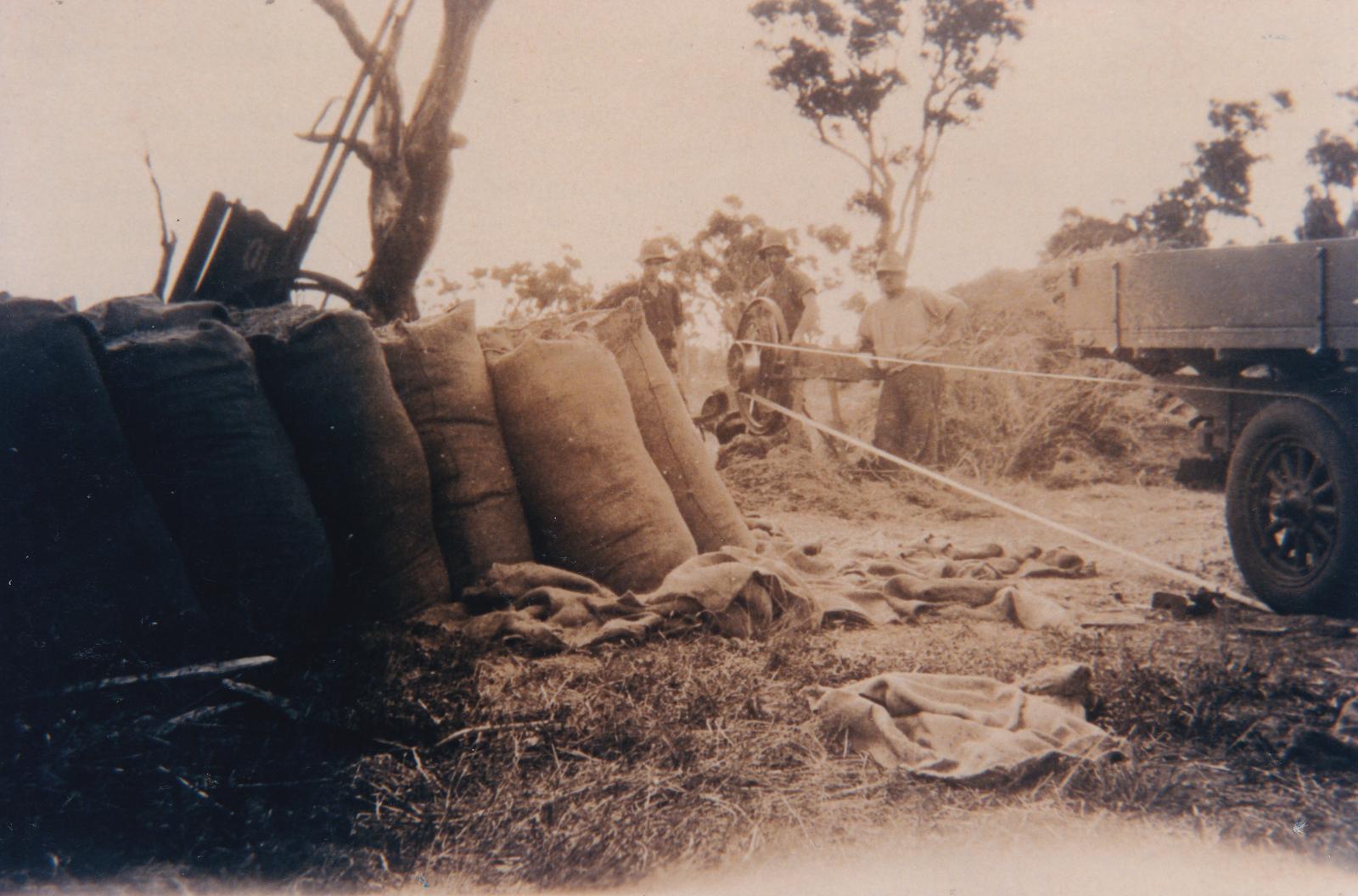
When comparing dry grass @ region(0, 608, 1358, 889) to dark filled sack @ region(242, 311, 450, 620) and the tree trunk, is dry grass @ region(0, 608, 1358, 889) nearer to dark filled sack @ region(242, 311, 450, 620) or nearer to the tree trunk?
dark filled sack @ region(242, 311, 450, 620)

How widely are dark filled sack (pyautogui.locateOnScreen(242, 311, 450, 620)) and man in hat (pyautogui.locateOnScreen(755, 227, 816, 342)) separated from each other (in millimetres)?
5598

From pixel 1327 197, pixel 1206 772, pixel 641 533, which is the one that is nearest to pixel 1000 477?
pixel 1327 197

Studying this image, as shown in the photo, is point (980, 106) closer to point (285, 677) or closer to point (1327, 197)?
point (1327, 197)

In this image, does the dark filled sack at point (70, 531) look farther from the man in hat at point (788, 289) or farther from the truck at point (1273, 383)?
the man in hat at point (788, 289)

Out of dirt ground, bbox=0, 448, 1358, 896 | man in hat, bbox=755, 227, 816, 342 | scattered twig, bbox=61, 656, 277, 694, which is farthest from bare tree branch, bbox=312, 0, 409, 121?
dirt ground, bbox=0, 448, 1358, 896

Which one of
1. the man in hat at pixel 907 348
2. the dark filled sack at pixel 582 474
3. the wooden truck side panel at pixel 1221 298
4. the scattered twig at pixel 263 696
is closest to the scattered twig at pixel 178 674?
the scattered twig at pixel 263 696

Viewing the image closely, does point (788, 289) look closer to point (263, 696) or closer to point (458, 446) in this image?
point (458, 446)

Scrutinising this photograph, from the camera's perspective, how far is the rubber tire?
3.07 metres

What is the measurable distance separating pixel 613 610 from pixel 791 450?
4.43 m

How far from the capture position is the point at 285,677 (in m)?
2.46

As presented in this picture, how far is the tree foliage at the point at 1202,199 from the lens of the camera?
7.39m

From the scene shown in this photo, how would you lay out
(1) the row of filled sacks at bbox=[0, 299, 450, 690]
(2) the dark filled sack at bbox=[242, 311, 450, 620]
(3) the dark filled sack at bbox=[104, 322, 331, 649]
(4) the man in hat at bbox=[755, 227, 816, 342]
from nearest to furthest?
(1) the row of filled sacks at bbox=[0, 299, 450, 690], (3) the dark filled sack at bbox=[104, 322, 331, 649], (2) the dark filled sack at bbox=[242, 311, 450, 620], (4) the man in hat at bbox=[755, 227, 816, 342]

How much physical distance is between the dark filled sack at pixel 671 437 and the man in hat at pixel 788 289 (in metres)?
4.23

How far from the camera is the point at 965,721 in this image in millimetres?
2268
